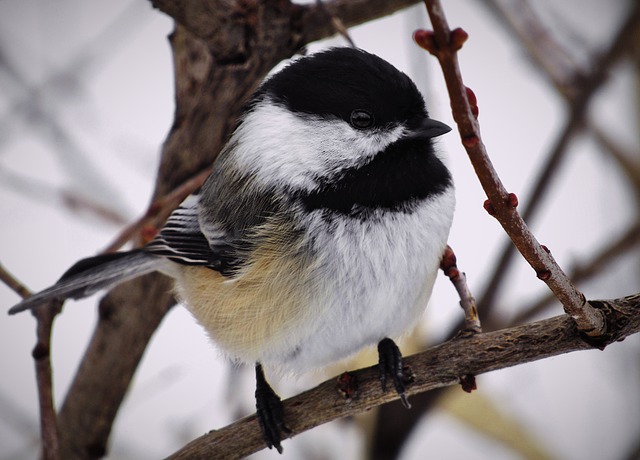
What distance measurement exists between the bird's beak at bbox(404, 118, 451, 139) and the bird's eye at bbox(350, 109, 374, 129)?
6 centimetres

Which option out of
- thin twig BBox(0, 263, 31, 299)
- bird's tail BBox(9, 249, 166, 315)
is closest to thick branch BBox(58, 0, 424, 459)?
bird's tail BBox(9, 249, 166, 315)

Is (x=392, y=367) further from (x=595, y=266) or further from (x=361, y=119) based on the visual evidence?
(x=595, y=266)

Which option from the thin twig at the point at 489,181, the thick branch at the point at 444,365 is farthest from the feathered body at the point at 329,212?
the thin twig at the point at 489,181

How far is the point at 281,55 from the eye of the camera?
4.60 ft

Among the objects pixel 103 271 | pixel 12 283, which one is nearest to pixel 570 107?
pixel 103 271

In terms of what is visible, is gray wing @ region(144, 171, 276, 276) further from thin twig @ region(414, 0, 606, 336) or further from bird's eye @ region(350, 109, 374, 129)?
thin twig @ region(414, 0, 606, 336)

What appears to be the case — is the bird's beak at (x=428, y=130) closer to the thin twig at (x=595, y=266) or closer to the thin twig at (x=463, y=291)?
the thin twig at (x=463, y=291)

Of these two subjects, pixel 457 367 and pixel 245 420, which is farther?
pixel 245 420

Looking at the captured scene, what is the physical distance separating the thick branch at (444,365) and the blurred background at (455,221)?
23.6 inches

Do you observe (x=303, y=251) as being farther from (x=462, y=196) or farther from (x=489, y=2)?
(x=462, y=196)

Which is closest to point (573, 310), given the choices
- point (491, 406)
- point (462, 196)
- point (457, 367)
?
point (457, 367)

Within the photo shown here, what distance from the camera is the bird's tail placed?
1243mm

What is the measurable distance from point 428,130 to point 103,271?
0.67m

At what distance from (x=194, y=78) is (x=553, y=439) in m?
1.69
